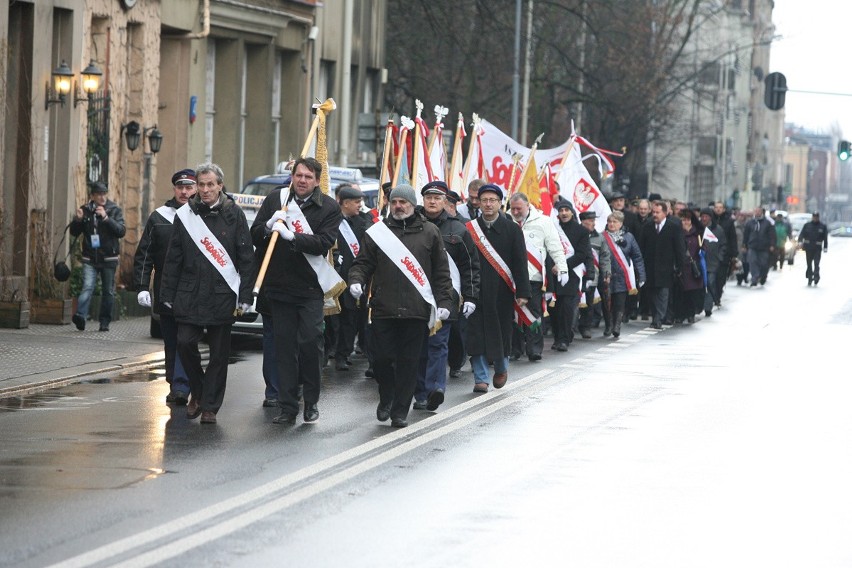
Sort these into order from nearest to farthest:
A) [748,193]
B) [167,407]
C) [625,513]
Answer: [625,513] → [167,407] → [748,193]

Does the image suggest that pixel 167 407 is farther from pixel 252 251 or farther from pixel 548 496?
pixel 548 496

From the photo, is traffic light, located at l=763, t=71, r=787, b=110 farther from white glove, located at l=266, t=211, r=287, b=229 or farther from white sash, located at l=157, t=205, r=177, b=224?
white glove, located at l=266, t=211, r=287, b=229

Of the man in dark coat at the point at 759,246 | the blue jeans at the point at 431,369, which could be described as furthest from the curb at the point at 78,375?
the man in dark coat at the point at 759,246

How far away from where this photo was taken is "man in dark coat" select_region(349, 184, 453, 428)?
12.6 metres

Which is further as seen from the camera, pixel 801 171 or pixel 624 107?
pixel 801 171

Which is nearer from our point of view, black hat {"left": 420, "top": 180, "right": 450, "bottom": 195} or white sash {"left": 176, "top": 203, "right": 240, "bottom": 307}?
Result: white sash {"left": 176, "top": 203, "right": 240, "bottom": 307}

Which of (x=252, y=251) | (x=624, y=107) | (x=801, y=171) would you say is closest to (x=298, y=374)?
(x=252, y=251)

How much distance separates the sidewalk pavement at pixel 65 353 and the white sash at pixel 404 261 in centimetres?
341

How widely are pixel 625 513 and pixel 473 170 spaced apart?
14434 millimetres

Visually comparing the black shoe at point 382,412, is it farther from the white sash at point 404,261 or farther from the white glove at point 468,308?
the white glove at point 468,308

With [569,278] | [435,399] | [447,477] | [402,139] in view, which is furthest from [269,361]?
[569,278]

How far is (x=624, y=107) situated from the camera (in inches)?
2098

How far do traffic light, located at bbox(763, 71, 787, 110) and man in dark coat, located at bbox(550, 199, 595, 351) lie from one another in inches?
1038

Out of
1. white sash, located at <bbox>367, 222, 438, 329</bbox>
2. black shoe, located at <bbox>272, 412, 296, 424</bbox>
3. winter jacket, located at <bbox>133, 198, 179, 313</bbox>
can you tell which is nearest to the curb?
winter jacket, located at <bbox>133, 198, 179, 313</bbox>
